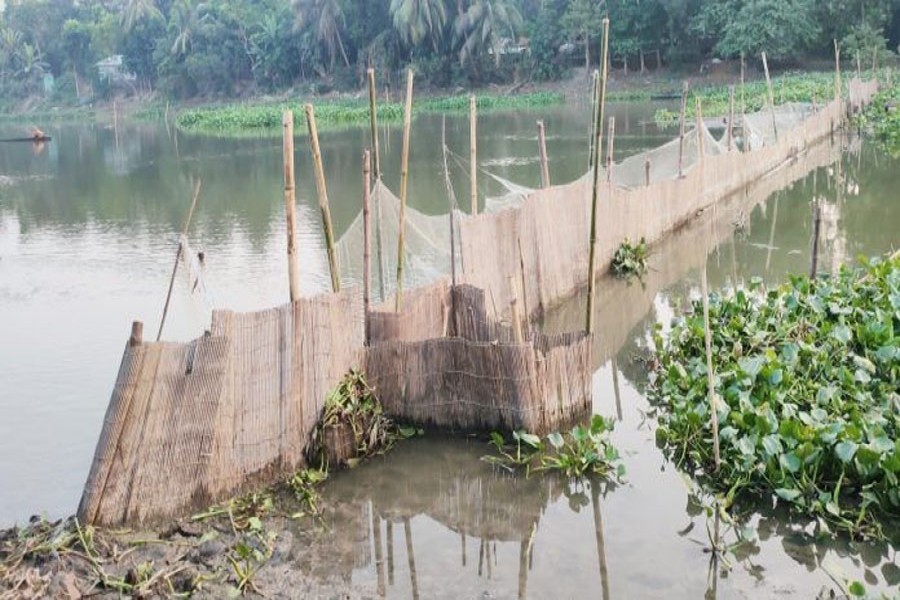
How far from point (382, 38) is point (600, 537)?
4917cm

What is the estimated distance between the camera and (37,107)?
6606 centimetres

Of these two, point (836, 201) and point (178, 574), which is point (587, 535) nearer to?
point (178, 574)

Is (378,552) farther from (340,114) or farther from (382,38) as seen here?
(382,38)

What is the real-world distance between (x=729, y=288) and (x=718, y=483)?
4867 mm

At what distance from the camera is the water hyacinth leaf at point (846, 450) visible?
16.0 feet

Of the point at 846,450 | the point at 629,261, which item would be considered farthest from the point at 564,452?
the point at 629,261

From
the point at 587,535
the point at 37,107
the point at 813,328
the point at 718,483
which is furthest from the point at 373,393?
the point at 37,107

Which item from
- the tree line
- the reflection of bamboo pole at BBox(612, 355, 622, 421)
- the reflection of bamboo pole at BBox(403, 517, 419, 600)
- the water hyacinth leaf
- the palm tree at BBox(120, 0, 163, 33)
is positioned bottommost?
the reflection of bamboo pole at BBox(403, 517, 419, 600)

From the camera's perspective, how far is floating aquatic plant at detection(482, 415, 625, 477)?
223 inches

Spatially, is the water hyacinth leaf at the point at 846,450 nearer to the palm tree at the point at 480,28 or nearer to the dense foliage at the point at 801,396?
the dense foliage at the point at 801,396

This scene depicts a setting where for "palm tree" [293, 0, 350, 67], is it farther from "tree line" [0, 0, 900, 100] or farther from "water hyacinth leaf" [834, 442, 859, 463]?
"water hyacinth leaf" [834, 442, 859, 463]

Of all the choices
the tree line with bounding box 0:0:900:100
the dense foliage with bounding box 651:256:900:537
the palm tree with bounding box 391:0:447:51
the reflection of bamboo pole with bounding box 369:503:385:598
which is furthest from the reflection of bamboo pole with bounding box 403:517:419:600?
the palm tree with bounding box 391:0:447:51

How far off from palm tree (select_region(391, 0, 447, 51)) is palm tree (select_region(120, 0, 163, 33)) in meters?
22.2

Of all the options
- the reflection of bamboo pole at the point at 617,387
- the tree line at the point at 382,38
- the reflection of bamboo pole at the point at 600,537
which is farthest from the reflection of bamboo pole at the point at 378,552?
the tree line at the point at 382,38
